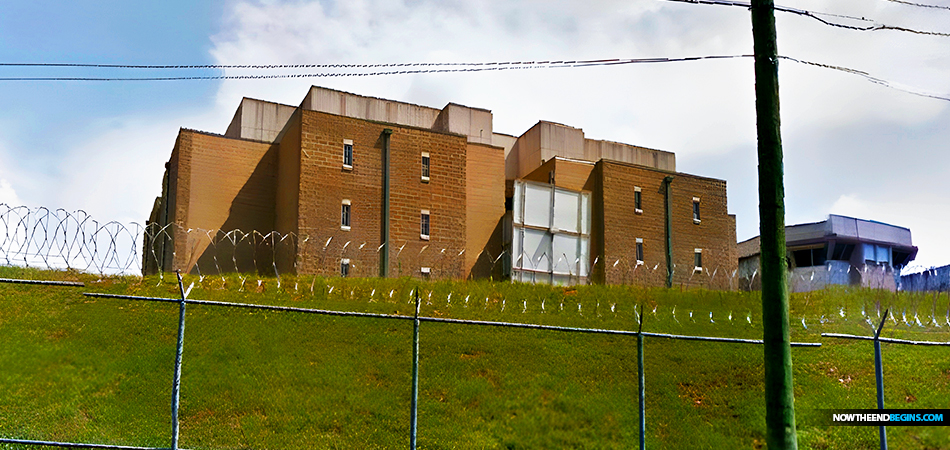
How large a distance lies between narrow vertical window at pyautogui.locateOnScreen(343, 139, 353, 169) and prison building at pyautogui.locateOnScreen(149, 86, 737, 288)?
0.06 meters

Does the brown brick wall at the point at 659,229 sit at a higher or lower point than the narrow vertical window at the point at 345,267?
higher

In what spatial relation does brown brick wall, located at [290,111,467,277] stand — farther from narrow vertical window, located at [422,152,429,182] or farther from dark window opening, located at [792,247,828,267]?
dark window opening, located at [792,247,828,267]

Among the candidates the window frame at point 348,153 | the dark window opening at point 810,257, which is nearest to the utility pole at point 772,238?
the window frame at point 348,153

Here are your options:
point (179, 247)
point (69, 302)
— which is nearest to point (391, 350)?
point (69, 302)

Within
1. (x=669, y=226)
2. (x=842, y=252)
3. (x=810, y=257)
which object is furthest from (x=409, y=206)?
(x=842, y=252)

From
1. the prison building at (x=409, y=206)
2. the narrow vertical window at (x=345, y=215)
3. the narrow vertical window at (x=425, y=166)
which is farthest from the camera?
the narrow vertical window at (x=425, y=166)

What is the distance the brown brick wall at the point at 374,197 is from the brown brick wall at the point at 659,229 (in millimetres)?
8172

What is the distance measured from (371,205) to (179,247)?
27.9ft

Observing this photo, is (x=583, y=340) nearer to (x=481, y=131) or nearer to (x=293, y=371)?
(x=293, y=371)

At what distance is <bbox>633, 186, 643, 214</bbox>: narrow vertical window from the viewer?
137 feet

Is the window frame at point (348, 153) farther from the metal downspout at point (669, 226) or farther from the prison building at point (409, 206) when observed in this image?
the metal downspout at point (669, 226)

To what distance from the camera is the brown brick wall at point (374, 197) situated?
110ft

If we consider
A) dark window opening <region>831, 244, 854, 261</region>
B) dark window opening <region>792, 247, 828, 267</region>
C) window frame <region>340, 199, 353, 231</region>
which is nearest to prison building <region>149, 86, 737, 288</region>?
window frame <region>340, 199, 353, 231</region>

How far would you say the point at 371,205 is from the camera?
34.8m
